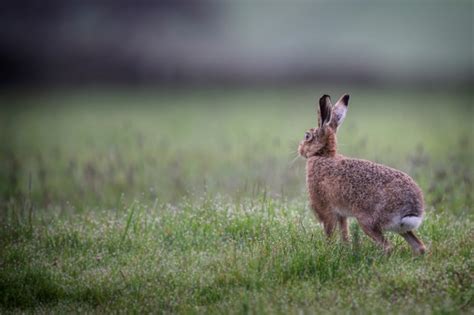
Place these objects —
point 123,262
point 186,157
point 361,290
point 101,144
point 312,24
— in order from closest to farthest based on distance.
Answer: point 361,290
point 123,262
point 186,157
point 101,144
point 312,24

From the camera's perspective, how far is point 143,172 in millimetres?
13883

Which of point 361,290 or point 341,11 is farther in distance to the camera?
point 341,11

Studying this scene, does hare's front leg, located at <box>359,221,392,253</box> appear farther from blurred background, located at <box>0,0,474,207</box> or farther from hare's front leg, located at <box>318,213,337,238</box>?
blurred background, located at <box>0,0,474,207</box>

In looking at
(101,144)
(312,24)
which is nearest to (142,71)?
(312,24)

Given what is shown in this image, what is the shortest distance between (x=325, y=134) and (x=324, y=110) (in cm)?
32

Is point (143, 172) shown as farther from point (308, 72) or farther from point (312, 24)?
point (312, 24)

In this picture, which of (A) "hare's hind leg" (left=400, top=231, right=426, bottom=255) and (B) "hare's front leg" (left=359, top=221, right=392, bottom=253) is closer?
(B) "hare's front leg" (left=359, top=221, right=392, bottom=253)

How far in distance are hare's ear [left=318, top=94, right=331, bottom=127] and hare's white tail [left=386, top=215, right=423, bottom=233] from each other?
1.76 m

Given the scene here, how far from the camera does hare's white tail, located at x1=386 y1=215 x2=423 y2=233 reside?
7371 mm

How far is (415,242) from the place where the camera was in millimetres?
7918

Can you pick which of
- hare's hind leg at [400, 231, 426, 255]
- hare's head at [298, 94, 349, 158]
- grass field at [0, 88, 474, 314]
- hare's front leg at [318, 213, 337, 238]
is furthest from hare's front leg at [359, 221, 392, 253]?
hare's head at [298, 94, 349, 158]

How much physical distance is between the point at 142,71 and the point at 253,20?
571cm

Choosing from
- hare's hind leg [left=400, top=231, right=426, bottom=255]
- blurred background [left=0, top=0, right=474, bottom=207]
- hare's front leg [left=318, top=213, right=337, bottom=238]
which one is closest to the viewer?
hare's hind leg [left=400, top=231, right=426, bottom=255]

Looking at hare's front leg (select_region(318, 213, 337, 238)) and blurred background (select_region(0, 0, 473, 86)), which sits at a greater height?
blurred background (select_region(0, 0, 473, 86))
